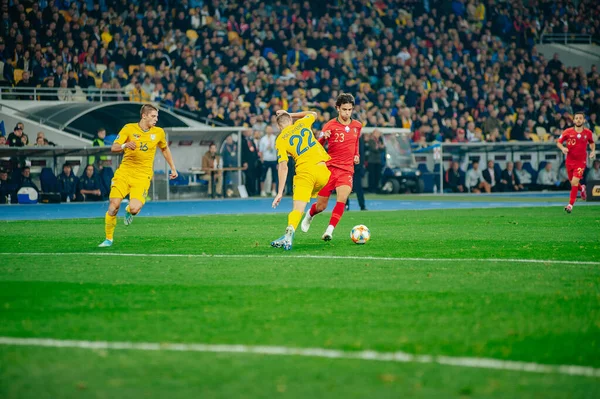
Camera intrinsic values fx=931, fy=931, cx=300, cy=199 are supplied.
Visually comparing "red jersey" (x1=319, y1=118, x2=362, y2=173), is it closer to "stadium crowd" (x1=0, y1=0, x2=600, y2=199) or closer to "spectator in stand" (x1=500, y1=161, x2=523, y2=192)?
"stadium crowd" (x1=0, y1=0, x2=600, y2=199)

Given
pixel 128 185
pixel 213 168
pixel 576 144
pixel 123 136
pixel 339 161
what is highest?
pixel 123 136

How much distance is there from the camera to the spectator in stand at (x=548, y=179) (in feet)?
117

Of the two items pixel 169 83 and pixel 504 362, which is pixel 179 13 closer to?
pixel 169 83

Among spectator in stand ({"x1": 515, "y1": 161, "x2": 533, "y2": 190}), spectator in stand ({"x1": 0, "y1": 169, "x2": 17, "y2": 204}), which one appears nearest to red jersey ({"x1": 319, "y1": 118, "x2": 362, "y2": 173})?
spectator in stand ({"x1": 0, "y1": 169, "x2": 17, "y2": 204})

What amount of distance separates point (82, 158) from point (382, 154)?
10.6 metres

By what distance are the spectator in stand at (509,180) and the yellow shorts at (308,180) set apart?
2340 cm

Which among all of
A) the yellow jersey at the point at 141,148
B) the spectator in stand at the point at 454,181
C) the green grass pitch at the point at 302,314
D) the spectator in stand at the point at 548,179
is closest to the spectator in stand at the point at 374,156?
the spectator in stand at the point at 454,181

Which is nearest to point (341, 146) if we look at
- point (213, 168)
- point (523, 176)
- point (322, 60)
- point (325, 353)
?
point (325, 353)

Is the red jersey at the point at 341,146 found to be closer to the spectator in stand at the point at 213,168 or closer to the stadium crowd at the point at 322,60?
the spectator in stand at the point at 213,168

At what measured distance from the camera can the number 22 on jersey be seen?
13.2m

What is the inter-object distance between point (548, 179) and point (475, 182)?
9.55ft

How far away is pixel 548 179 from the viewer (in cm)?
3575

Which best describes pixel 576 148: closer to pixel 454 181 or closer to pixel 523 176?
pixel 454 181

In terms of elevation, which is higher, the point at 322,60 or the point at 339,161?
the point at 322,60
